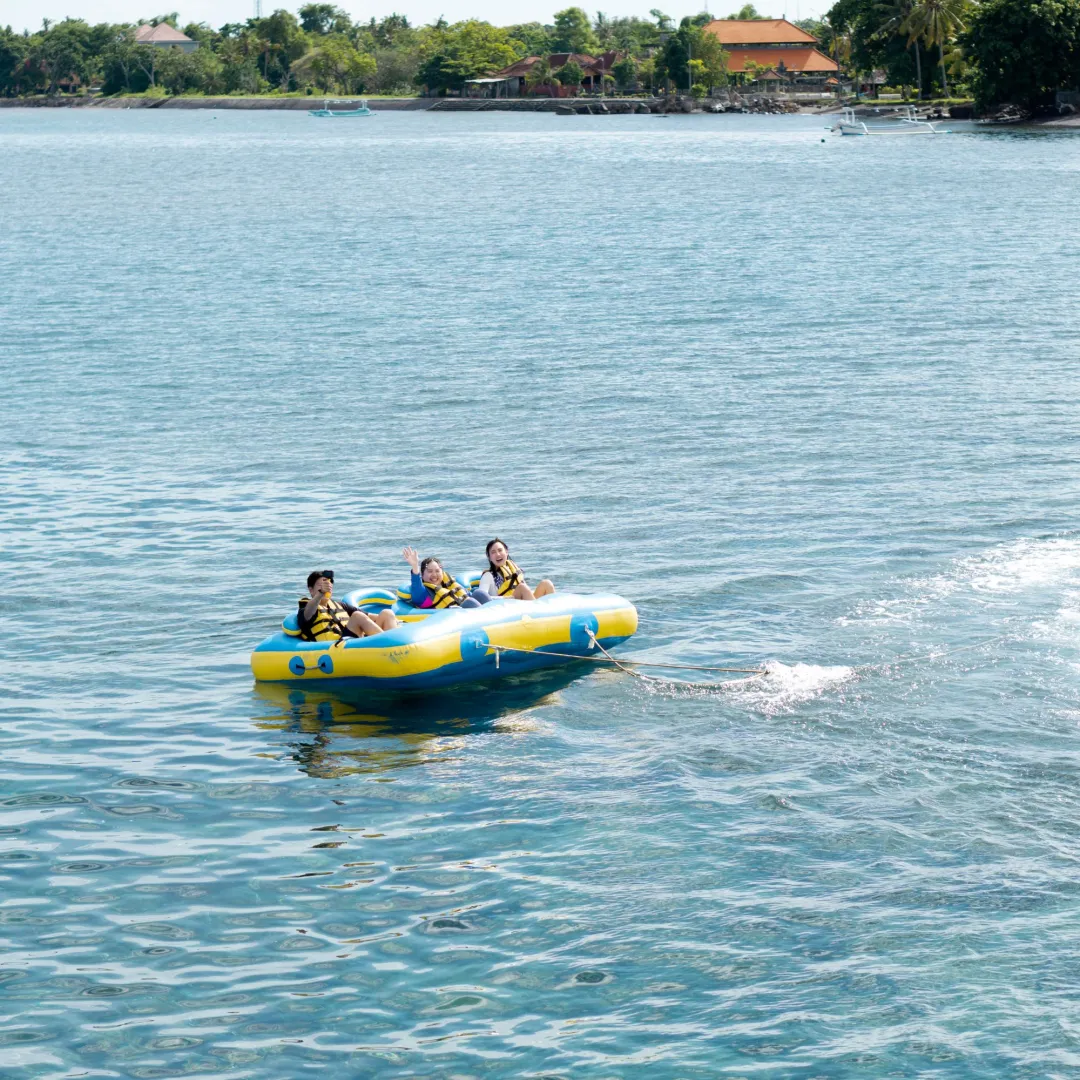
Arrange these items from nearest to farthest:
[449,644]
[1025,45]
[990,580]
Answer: [449,644] → [990,580] → [1025,45]

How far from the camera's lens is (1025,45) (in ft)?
439

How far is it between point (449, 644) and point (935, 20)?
152507 mm

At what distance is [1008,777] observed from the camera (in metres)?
16.4

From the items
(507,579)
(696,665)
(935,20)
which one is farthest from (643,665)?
(935,20)

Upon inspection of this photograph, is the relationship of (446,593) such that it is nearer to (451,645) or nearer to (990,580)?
(451,645)

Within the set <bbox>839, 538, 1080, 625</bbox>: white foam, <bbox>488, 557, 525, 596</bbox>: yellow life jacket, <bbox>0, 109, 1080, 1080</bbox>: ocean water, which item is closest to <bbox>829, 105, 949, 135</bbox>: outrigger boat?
<bbox>0, 109, 1080, 1080</bbox>: ocean water

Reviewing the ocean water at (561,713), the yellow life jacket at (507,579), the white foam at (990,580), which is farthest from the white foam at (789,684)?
the yellow life jacket at (507,579)

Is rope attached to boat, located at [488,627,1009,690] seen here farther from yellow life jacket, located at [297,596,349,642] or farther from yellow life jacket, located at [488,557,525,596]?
yellow life jacket, located at [297,596,349,642]

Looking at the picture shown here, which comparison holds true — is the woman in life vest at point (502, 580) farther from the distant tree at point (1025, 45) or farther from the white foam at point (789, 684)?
the distant tree at point (1025, 45)

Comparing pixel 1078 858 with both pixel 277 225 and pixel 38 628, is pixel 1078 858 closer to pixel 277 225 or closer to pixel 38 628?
pixel 38 628

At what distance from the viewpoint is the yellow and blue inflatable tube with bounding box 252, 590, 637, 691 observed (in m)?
19.2

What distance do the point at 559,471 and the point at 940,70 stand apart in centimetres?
15832

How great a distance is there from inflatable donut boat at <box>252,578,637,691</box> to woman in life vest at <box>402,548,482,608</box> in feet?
0.51

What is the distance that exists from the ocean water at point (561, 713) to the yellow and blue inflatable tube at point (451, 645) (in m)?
0.41
